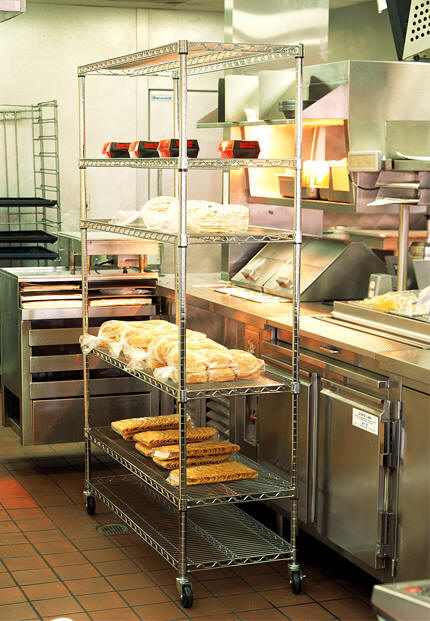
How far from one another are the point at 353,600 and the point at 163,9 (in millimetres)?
5752

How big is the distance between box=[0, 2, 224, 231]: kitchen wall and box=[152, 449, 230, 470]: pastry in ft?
13.7

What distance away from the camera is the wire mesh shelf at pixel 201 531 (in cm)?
368

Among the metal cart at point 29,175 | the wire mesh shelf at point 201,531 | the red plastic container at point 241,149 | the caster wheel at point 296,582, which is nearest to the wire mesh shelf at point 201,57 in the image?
the red plastic container at point 241,149

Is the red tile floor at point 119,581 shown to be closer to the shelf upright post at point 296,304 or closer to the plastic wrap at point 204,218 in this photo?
the shelf upright post at point 296,304

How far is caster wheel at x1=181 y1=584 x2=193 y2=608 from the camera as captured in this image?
351 centimetres

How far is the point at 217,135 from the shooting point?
779 centimetres

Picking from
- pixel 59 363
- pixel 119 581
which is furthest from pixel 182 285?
pixel 59 363

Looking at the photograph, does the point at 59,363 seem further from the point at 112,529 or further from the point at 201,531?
the point at 201,531

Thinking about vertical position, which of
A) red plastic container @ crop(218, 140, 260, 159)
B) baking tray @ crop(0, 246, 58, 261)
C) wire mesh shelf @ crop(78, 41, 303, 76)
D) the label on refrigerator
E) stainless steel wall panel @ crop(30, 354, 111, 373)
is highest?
wire mesh shelf @ crop(78, 41, 303, 76)

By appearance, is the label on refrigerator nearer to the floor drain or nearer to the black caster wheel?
the floor drain

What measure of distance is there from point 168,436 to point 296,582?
0.88 metres

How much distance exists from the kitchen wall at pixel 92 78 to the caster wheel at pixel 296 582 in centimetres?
472

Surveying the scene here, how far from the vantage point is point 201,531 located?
13.1 feet

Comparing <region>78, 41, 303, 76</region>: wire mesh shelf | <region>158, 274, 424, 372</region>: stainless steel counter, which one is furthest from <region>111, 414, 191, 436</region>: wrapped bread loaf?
<region>78, 41, 303, 76</region>: wire mesh shelf
